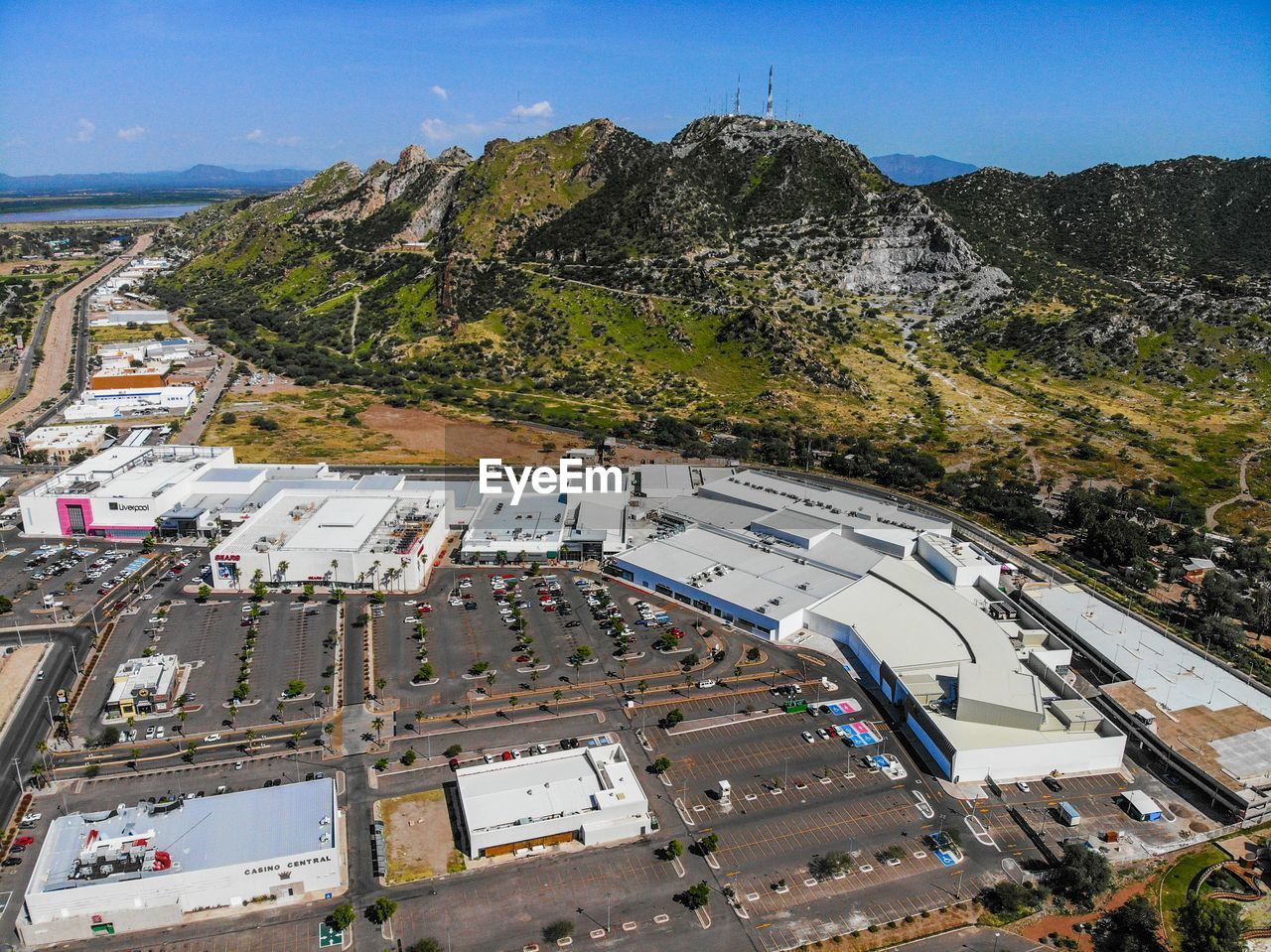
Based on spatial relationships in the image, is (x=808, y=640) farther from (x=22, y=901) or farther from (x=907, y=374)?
(x=907, y=374)

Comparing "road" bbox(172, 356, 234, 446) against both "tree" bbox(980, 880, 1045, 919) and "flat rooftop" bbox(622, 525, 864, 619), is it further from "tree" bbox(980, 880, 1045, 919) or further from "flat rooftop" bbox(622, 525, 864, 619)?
"tree" bbox(980, 880, 1045, 919)

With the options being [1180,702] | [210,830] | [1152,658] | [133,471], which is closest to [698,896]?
[210,830]

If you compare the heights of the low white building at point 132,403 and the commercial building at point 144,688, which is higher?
the low white building at point 132,403

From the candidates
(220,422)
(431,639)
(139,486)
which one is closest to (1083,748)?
(431,639)

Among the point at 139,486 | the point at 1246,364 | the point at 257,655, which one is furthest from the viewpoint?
the point at 1246,364

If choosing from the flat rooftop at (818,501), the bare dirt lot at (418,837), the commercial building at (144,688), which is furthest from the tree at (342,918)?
the flat rooftop at (818,501)

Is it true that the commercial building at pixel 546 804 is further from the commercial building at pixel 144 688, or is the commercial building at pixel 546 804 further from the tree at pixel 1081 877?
the commercial building at pixel 144 688
